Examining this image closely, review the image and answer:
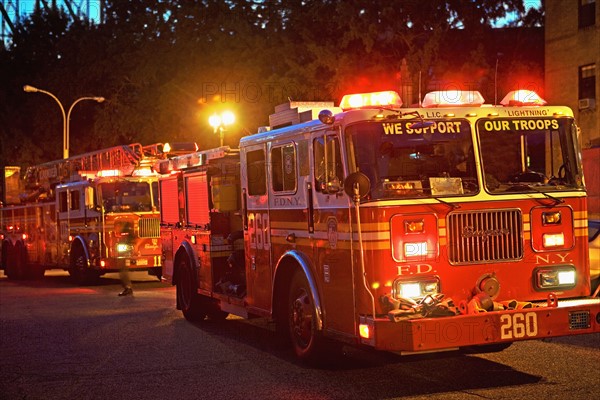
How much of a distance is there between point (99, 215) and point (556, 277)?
547 inches

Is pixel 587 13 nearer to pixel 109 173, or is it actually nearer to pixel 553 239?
pixel 109 173

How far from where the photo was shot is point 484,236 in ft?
29.7

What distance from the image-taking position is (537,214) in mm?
9219

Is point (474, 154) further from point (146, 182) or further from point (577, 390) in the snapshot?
point (146, 182)

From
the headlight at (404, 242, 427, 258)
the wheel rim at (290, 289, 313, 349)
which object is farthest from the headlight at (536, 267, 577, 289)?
the wheel rim at (290, 289, 313, 349)

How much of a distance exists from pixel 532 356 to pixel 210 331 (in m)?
4.71

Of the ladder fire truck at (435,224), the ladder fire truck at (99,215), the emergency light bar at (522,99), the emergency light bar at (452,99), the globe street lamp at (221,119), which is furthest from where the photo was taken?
the globe street lamp at (221,119)

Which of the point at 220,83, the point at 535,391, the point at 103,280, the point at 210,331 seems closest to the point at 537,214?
the point at 535,391

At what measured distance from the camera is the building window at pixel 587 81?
31766mm

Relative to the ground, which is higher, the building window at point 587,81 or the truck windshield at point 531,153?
the building window at point 587,81

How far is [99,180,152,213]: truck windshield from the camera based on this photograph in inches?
845

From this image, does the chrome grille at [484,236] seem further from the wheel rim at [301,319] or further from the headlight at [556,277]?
the wheel rim at [301,319]

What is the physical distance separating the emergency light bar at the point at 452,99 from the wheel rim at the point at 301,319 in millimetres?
2325

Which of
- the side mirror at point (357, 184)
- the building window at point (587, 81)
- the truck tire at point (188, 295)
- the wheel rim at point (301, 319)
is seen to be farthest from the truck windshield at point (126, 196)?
the building window at point (587, 81)
